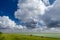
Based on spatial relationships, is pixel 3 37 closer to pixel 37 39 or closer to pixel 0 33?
pixel 0 33

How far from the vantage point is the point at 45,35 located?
2514 centimetres

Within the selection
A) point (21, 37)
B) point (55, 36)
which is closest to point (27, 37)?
point (21, 37)

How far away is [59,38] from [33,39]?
337 centimetres

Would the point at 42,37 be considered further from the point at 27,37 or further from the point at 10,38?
the point at 10,38

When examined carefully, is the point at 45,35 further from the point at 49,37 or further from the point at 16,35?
the point at 16,35

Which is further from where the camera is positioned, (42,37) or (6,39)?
(42,37)

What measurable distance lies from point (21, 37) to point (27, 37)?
80cm

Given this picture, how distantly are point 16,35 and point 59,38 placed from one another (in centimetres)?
579

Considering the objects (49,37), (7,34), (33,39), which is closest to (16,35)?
(7,34)

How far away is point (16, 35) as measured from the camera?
24703mm

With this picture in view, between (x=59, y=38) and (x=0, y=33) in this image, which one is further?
(x=0, y=33)

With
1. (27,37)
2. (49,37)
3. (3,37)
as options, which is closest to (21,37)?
(27,37)

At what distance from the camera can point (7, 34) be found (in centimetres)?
2491

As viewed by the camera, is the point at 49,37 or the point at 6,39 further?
the point at 49,37
